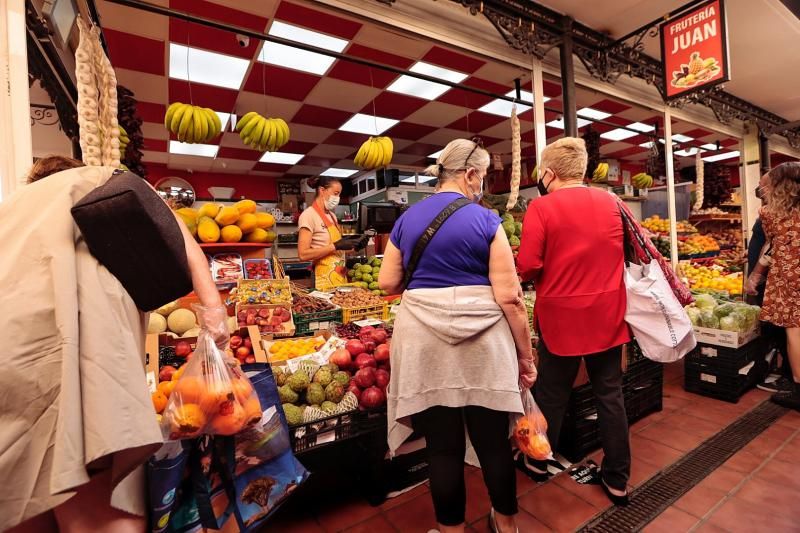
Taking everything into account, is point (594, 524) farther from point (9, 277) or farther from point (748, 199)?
point (748, 199)

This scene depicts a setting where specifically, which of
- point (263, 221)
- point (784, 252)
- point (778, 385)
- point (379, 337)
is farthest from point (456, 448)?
point (778, 385)

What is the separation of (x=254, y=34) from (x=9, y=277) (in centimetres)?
254

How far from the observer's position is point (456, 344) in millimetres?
1503

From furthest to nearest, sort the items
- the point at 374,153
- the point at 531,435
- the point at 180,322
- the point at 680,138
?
1. the point at 680,138
2. the point at 374,153
3. the point at 180,322
4. the point at 531,435

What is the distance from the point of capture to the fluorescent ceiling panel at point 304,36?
3.97 meters

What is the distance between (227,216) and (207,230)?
203 millimetres

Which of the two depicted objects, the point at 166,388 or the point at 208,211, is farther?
the point at 208,211

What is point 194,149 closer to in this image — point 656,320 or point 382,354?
point 382,354

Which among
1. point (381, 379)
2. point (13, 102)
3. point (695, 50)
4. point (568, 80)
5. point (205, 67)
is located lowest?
point (381, 379)

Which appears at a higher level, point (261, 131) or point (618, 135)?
point (618, 135)

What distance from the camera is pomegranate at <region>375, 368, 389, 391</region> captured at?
7.19ft

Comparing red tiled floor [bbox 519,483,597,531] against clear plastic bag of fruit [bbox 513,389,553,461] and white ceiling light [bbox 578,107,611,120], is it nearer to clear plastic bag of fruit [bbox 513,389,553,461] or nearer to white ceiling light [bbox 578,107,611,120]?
clear plastic bag of fruit [bbox 513,389,553,461]

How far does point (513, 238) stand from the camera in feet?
13.6

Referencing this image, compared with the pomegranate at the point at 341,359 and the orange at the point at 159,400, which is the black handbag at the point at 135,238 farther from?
the pomegranate at the point at 341,359
